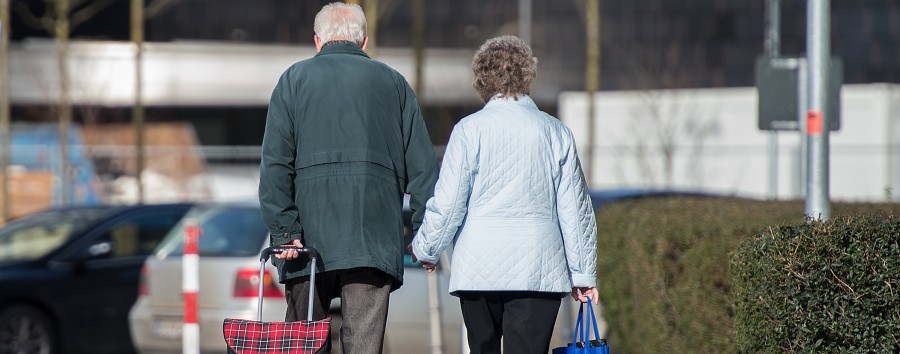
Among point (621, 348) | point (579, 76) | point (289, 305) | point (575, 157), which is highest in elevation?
point (579, 76)

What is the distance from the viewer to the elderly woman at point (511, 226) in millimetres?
5012

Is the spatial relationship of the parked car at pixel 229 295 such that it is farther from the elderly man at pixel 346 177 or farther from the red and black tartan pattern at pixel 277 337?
the red and black tartan pattern at pixel 277 337

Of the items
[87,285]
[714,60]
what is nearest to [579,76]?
[714,60]

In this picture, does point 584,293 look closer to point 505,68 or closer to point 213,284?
point 505,68

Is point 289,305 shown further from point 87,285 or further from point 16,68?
point 16,68

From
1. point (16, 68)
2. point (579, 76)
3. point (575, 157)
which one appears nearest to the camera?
point (575, 157)

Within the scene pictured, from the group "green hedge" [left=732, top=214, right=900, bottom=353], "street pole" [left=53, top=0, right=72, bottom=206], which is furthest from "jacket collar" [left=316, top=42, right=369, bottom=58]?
"street pole" [left=53, top=0, right=72, bottom=206]

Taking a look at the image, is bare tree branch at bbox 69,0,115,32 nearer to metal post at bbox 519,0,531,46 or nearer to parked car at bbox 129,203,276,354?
metal post at bbox 519,0,531,46

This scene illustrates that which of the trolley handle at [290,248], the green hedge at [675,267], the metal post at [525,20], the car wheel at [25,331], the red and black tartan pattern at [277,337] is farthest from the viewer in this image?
the metal post at [525,20]

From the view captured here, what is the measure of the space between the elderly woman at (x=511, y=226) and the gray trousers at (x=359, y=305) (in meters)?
0.21

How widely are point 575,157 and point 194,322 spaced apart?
3188mm

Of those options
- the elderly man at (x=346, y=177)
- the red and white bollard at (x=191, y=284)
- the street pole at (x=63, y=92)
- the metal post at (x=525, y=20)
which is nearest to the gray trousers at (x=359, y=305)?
the elderly man at (x=346, y=177)

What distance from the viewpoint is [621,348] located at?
970 centimetres

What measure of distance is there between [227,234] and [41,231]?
3121 millimetres
